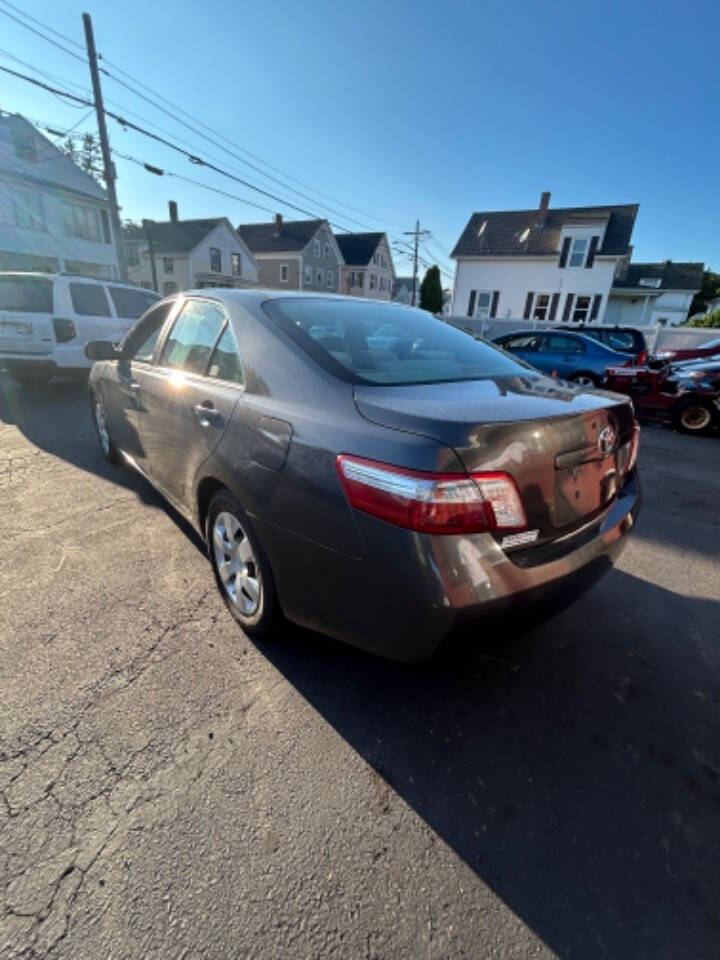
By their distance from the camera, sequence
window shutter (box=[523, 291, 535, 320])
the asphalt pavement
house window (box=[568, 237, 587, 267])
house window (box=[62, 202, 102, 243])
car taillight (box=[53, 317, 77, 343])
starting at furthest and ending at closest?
house window (box=[62, 202, 102, 243])
window shutter (box=[523, 291, 535, 320])
house window (box=[568, 237, 587, 267])
car taillight (box=[53, 317, 77, 343])
the asphalt pavement

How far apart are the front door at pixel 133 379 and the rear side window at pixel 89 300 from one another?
4389mm

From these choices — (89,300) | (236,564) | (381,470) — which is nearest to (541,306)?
(89,300)

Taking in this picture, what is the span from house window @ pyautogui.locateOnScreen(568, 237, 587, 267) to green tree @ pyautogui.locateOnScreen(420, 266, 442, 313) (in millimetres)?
10830

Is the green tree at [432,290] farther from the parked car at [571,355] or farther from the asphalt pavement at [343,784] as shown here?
the asphalt pavement at [343,784]

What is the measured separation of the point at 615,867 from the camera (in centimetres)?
141

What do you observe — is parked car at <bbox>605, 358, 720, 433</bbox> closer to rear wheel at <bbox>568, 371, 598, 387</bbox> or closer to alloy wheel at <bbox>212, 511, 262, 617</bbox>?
rear wheel at <bbox>568, 371, 598, 387</bbox>

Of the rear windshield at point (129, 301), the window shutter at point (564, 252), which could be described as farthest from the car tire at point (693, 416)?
the window shutter at point (564, 252)

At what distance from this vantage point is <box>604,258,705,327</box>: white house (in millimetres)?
28969

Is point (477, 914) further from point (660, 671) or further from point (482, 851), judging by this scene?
point (660, 671)

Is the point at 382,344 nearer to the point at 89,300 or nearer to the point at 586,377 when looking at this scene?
the point at 89,300

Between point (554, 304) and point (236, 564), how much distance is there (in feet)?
90.4

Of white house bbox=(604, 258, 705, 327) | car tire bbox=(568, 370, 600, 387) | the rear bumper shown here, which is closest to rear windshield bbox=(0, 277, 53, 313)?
the rear bumper

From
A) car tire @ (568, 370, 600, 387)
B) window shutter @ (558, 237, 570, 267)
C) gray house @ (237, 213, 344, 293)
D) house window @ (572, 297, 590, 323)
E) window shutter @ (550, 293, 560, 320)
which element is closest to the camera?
car tire @ (568, 370, 600, 387)

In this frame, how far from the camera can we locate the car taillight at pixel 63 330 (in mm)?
6707
